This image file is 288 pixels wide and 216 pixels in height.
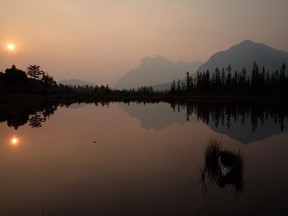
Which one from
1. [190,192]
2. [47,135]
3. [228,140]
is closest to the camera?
[190,192]

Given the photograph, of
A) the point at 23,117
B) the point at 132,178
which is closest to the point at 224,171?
the point at 132,178

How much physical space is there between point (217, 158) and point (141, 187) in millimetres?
4645

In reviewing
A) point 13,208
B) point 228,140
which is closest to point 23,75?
point 228,140

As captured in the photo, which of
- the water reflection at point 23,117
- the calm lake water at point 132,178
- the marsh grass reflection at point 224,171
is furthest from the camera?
the water reflection at point 23,117

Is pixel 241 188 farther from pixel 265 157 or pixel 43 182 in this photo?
pixel 43 182

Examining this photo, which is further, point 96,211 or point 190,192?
point 190,192

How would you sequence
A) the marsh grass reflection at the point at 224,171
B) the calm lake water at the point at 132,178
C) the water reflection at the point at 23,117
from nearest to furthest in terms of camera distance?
the calm lake water at the point at 132,178 < the marsh grass reflection at the point at 224,171 < the water reflection at the point at 23,117

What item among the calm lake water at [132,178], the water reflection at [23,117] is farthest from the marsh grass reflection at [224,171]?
the water reflection at [23,117]

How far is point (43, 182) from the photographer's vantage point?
39.6 ft

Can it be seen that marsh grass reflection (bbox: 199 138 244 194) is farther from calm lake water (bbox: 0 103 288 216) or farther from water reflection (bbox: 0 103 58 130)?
water reflection (bbox: 0 103 58 130)

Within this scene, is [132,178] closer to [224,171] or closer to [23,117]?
[224,171]

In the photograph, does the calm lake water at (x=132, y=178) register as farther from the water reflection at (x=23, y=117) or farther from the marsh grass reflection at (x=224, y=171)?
the water reflection at (x=23, y=117)

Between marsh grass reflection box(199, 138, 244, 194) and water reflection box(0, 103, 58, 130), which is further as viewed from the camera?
water reflection box(0, 103, 58, 130)

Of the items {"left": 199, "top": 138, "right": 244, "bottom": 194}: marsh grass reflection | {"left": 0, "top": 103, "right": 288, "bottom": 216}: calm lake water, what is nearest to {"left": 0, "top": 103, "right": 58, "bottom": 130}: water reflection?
{"left": 0, "top": 103, "right": 288, "bottom": 216}: calm lake water
